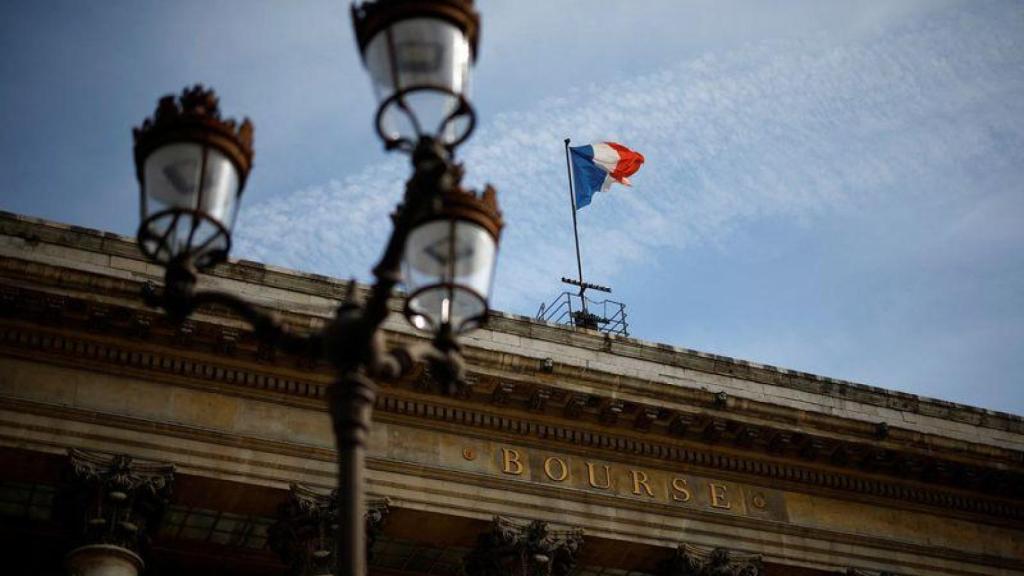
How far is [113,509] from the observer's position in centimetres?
1727

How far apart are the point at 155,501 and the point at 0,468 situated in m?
2.12

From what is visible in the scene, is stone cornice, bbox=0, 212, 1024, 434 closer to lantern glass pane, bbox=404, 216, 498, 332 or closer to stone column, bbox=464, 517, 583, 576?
stone column, bbox=464, 517, 583, 576

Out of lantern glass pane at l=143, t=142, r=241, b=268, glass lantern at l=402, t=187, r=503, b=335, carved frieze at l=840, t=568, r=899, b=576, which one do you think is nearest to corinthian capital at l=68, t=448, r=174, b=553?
lantern glass pane at l=143, t=142, r=241, b=268

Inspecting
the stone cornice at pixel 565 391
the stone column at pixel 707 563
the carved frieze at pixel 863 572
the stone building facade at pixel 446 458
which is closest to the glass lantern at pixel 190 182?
the stone building facade at pixel 446 458

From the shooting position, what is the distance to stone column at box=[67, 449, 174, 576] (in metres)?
16.7

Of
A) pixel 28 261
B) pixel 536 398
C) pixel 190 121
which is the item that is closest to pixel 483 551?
pixel 536 398

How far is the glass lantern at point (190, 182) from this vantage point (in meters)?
8.05

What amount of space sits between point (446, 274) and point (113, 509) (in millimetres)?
10625

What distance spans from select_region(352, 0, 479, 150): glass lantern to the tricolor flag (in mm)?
22213

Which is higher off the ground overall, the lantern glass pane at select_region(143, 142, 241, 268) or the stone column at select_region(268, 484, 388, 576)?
the stone column at select_region(268, 484, 388, 576)

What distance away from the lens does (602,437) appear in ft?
67.8

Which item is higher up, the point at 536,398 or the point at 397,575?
the point at 536,398

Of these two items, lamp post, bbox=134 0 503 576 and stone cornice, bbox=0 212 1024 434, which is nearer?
lamp post, bbox=134 0 503 576

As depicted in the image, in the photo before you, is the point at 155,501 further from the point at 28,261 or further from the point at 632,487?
the point at 632,487
